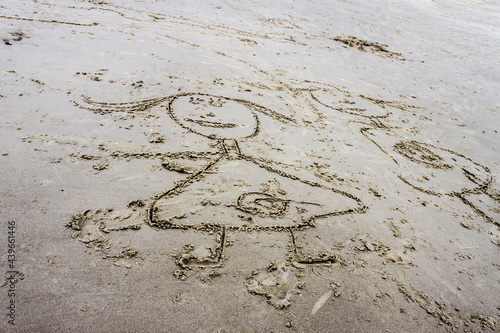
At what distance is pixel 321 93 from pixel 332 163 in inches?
80.3

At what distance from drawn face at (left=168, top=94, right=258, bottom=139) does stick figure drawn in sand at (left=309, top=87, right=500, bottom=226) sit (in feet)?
4.87

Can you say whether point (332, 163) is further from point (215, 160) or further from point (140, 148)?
point (140, 148)

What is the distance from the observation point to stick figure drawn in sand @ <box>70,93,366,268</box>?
2273mm

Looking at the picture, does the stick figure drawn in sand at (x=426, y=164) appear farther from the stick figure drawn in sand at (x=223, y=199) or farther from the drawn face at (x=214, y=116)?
the drawn face at (x=214, y=116)

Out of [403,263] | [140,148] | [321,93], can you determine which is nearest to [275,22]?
[321,93]

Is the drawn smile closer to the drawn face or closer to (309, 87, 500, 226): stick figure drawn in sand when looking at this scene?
the drawn face

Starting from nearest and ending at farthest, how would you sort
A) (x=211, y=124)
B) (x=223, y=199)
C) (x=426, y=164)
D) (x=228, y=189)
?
(x=223, y=199)
(x=228, y=189)
(x=211, y=124)
(x=426, y=164)

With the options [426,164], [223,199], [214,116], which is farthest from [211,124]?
[426,164]

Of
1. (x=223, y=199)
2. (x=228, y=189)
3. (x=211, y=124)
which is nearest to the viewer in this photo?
(x=223, y=199)

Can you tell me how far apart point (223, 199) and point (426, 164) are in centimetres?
293

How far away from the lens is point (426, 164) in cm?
376

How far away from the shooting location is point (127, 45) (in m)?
5.09

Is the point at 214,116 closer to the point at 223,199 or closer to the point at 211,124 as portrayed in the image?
the point at 211,124

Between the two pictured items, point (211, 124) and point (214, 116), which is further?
point (214, 116)
